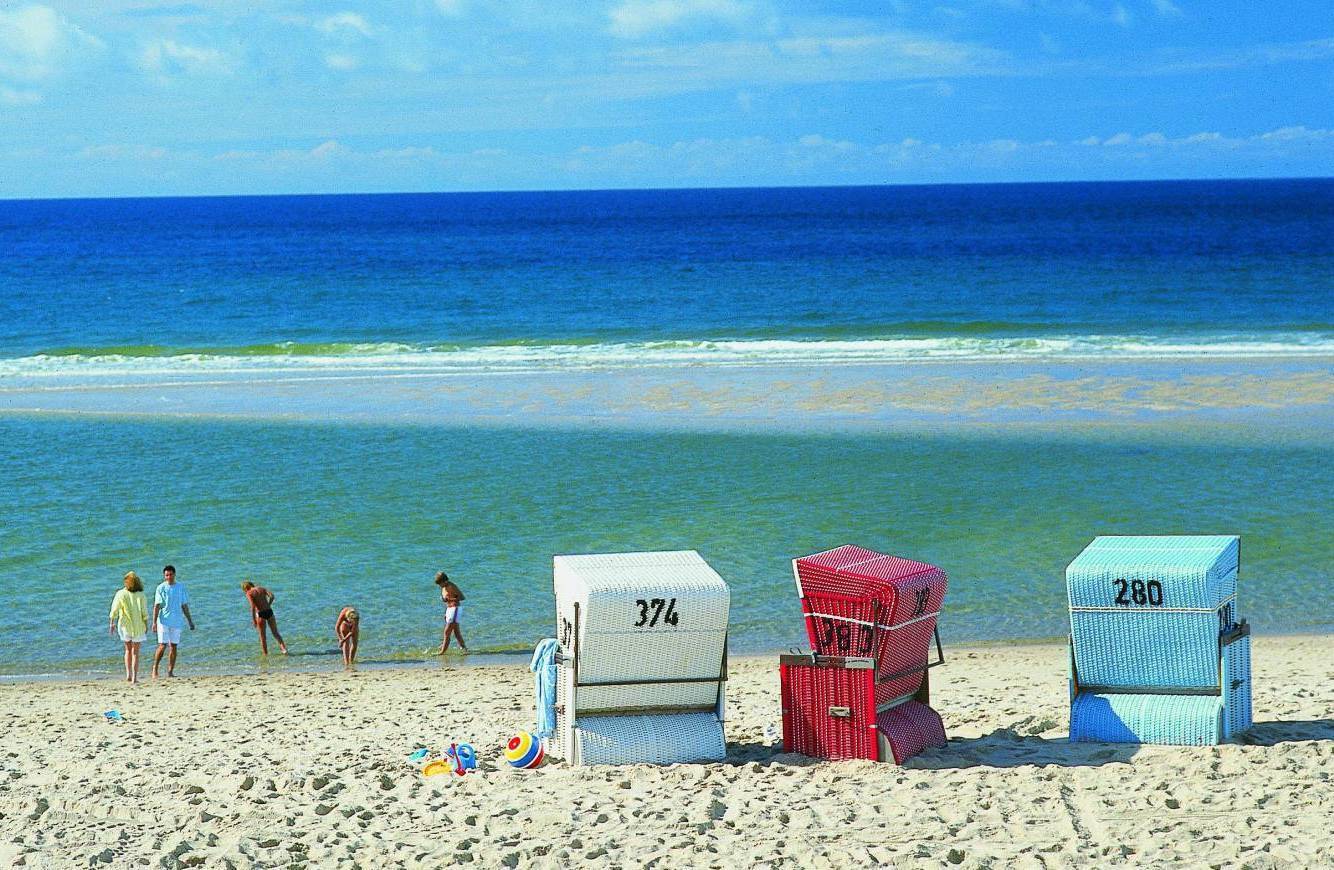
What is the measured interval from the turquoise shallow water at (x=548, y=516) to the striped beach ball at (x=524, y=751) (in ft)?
14.6

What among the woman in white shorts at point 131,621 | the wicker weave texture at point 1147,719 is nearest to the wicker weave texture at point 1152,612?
the wicker weave texture at point 1147,719

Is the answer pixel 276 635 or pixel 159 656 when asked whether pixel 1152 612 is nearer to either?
pixel 276 635

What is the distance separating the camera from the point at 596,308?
50375 mm

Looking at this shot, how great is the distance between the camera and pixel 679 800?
337 inches

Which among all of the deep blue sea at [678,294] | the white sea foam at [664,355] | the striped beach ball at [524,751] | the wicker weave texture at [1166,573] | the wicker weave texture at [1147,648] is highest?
the deep blue sea at [678,294]

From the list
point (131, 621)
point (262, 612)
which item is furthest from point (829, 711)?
point (131, 621)

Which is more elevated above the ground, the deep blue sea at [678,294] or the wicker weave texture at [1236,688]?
the deep blue sea at [678,294]

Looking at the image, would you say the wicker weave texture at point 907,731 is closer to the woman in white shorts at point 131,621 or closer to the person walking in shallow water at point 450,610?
the person walking in shallow water at point 450,610

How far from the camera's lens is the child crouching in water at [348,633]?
1334 centimetres

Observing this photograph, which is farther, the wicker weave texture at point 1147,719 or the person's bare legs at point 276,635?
the person's bare legs at point 276,635

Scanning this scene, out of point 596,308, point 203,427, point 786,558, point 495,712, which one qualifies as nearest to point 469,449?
point 203,427

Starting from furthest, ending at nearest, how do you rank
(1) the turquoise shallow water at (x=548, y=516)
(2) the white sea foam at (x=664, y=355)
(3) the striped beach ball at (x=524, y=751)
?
1. (2) the white sea foam at (x=664, y=355)
2. (1) the turquoise shallow water at (x=548, y=516)
3. (3) the striped beach ball at (x=524, y=751)

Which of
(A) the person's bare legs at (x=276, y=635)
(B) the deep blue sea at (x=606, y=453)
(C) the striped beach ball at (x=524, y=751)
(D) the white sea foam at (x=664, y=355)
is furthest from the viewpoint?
(D) the white sea foam at (x=664, y=355)

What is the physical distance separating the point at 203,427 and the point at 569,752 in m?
18.7
